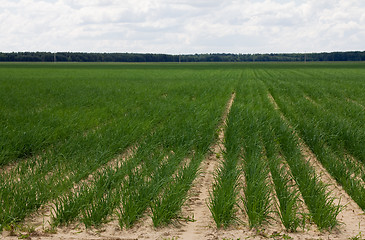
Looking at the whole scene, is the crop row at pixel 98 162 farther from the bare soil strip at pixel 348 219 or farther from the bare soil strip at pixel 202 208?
the bare soil strip at pixel 348 219

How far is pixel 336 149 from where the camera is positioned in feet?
25.3

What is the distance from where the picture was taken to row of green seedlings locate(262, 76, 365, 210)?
530cm

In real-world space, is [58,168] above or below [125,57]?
below

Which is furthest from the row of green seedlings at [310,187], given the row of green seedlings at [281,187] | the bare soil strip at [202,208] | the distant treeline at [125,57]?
the distant treeline at [125,57]

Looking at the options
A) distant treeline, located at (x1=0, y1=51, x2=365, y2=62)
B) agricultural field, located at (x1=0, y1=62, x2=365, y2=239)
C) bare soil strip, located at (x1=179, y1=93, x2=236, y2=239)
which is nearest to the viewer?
bare soil strip, located at (x1=179, y1=93, x2=236, y2=239)

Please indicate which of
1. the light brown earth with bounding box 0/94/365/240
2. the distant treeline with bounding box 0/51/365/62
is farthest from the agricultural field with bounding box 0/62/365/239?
the distant treeline with bounding box 0/51/365/62

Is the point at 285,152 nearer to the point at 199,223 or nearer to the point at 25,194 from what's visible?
the point at 199,223

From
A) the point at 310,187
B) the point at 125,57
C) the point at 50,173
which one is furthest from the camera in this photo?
the point at 125,57

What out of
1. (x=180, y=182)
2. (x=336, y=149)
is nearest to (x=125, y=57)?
(x=336, y=149)

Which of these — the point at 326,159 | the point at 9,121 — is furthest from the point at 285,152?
the point at 9,121

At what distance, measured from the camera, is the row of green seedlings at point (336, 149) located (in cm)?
530

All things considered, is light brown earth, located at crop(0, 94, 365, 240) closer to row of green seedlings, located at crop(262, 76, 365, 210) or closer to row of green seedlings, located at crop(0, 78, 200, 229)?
row of green seedlings, located at crop(0, 78, 200, 229)

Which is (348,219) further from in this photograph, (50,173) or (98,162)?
(50,173)

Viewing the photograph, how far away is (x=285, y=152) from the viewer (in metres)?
7.12
